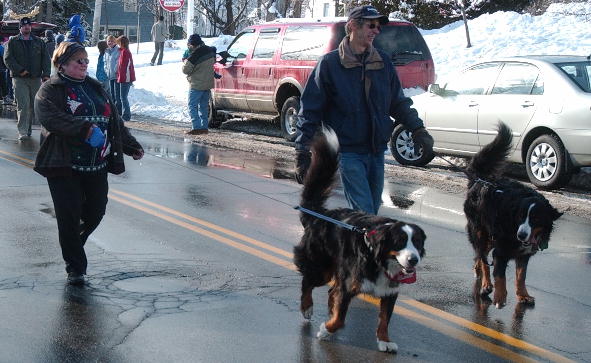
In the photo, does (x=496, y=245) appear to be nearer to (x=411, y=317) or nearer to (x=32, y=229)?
(x=411, y=317)

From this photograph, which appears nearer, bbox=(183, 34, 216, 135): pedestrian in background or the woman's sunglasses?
the woman's sunglasses

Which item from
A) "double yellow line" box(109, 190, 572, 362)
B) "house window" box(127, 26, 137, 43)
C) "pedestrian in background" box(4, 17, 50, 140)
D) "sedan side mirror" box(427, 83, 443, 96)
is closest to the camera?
"double yellow line" box(109, 190, 572, 362)

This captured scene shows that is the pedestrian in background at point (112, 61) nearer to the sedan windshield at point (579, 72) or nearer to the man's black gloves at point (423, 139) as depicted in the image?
the sedan windshield at point (579, 72)

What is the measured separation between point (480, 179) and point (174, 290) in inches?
93.6

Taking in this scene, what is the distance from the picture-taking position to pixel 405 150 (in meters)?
13.6

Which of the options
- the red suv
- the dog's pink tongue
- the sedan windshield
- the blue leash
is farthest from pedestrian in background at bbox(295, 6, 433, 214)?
the red suv

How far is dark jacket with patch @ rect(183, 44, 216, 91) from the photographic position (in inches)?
672

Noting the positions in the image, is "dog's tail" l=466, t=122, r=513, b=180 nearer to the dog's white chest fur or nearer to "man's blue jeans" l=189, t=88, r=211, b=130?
the dog's white chest fur

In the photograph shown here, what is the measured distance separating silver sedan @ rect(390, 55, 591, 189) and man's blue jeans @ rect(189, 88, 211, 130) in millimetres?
5157

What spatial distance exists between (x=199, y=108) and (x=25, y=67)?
3563mm

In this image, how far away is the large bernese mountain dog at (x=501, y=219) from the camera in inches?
234

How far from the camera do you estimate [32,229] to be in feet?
27.3

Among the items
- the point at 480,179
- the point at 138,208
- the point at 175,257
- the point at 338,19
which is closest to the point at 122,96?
the point at 338,19

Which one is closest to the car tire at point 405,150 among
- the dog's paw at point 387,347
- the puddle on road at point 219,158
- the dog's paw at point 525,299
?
the puddle on road at point 219,158
